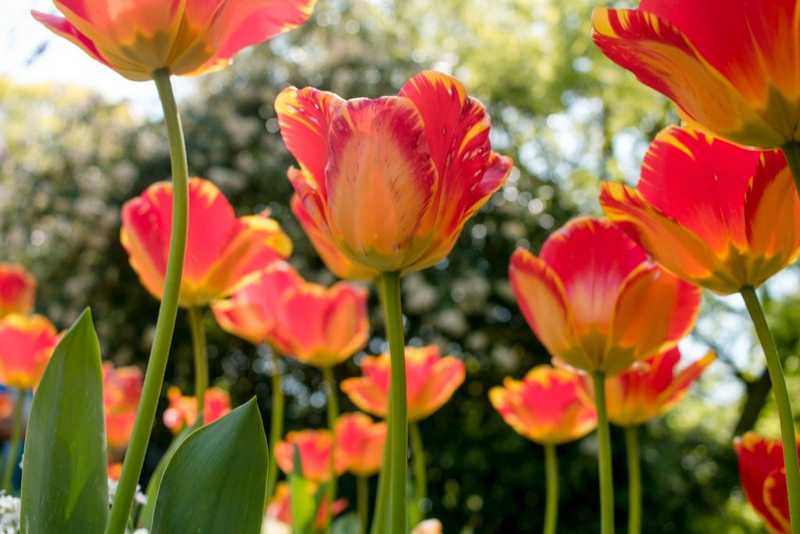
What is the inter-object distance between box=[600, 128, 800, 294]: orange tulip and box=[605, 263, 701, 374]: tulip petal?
0.44ft

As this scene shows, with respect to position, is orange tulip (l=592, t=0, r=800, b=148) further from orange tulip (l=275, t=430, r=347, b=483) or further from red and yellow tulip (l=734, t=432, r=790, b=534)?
orange tulip (l=275, t=430, r=347, b=483)

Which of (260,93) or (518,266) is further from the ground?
(260,93)

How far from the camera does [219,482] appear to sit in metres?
0.47

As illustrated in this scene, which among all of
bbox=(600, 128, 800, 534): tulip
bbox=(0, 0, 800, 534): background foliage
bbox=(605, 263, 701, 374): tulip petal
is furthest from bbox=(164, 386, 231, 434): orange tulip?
bbox=(0, 0, 800, 534): background foliage

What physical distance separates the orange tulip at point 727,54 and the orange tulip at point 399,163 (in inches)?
3.7

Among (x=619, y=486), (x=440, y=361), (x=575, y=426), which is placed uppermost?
(x=440, y=361)

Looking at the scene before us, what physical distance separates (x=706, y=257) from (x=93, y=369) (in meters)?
0.34

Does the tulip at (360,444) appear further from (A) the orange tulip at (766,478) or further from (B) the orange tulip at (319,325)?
(A) the orange tulip at (766,478)

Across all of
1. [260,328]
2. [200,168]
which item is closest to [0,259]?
[200,168]

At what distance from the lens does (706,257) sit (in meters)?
0.54

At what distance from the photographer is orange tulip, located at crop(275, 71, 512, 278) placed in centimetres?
50

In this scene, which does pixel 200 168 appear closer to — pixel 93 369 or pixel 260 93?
pixel 260 93

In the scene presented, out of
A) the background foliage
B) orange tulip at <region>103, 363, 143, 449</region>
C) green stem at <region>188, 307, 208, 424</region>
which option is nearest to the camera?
green stem at <region>188, 307, 208, 424</region>

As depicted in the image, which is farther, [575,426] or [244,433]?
[575,426]
